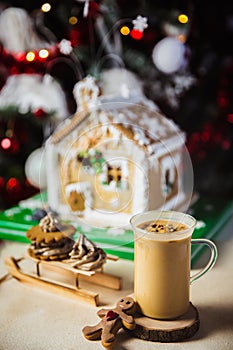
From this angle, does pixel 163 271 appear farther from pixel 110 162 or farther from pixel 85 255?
pixel 110 162

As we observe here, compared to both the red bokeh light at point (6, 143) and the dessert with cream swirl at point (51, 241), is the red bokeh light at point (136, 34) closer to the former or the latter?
the red bokeh light at point (6, 143)

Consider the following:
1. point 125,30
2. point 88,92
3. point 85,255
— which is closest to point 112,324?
point 85,255

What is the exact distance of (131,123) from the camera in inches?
55.6

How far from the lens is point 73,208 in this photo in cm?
146

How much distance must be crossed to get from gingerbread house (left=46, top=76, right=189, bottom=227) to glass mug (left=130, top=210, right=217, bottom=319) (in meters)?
0.42

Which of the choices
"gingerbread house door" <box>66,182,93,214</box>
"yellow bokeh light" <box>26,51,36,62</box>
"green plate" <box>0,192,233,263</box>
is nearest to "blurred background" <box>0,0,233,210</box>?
"yellow bokeh light" <box>26,51,36,62</box>

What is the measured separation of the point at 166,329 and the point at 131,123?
687mm

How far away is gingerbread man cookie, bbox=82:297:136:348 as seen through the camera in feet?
2.85

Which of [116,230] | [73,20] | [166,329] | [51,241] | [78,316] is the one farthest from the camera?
[73,20]

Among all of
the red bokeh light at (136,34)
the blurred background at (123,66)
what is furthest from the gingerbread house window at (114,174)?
the red bokeh light at (136,34)

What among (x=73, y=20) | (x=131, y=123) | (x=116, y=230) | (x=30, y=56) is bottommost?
(x=116, y=230)

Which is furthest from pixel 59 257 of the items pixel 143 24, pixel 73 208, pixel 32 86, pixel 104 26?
pixel 104 26

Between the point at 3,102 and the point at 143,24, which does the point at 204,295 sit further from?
the point at 3,102

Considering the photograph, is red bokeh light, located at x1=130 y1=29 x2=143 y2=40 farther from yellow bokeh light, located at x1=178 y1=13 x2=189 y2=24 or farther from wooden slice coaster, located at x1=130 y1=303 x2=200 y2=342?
wooden slice coaster, located at x1=130 y1=303 x2=200 y2=342
